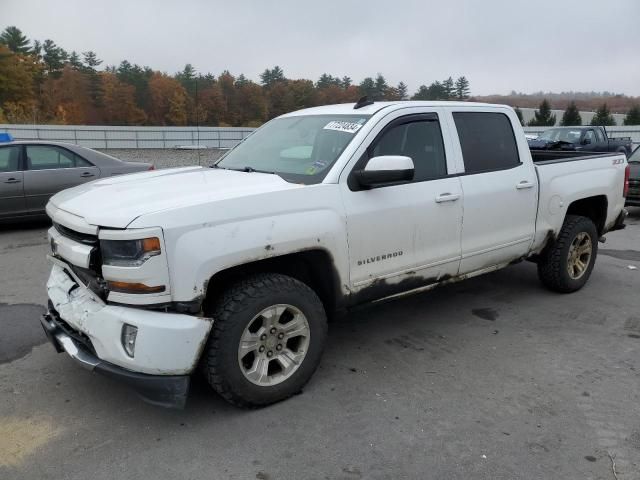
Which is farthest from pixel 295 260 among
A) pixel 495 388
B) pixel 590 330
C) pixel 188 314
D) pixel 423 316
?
pixel 590 330

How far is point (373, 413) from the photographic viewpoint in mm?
3223

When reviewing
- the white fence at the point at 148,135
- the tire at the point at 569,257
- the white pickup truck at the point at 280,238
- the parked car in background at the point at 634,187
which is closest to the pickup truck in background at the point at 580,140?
the parked car in background at the point at 634,187

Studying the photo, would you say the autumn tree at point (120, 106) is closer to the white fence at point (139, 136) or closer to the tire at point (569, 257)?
the white fence at point (139, 136)

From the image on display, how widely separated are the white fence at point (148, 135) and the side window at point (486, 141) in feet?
82.6

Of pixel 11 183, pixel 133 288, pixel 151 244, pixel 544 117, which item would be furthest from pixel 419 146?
pixel 544 117

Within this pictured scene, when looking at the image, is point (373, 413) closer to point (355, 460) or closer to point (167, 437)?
point (355, 460)

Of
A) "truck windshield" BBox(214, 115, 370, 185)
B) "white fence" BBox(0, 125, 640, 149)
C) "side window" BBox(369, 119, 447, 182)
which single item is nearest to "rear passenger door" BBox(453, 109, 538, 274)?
"side window" BBox(369, 119, 447, 182)

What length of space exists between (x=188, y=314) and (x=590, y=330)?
3505 mm

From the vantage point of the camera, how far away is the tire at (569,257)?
5.16 metres

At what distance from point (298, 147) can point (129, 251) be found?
1677 millimetres

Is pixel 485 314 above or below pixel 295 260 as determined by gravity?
below

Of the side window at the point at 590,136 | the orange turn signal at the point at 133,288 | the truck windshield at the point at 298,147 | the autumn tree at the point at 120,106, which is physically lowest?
the orange turn signal at the point at 133,288

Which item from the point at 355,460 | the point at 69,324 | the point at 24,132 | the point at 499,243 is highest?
the point at 24,132

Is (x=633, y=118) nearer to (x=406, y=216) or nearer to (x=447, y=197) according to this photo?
(x=447, y=197)
